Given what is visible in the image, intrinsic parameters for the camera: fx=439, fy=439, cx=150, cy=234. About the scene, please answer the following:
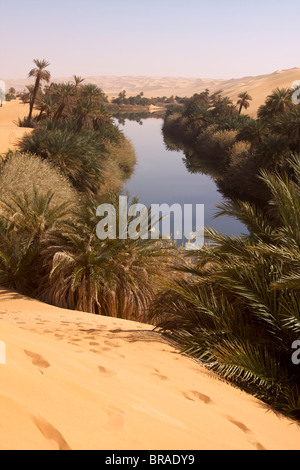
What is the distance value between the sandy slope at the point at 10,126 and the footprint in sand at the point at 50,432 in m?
26.5

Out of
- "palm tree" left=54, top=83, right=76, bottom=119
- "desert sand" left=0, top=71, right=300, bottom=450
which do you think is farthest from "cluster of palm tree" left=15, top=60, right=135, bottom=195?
"desert sand" left=0, top=71, right=300, bottom=450

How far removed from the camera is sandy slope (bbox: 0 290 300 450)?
258 cm

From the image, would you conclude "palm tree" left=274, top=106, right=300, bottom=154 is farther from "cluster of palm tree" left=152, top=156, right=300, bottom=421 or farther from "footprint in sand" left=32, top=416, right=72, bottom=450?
"footprint in sand" left=32, top=416, right=72, bottom=450

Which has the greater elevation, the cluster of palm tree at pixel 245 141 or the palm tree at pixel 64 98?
the palm tree at pixel 64 98

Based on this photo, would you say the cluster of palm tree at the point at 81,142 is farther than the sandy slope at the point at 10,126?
No

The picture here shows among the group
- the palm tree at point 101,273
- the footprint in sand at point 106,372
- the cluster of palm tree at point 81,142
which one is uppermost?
the cluster of palm tree at point 81,142

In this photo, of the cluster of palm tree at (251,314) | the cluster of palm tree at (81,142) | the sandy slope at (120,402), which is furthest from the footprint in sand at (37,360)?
the cluster of palm tree at (81,142)

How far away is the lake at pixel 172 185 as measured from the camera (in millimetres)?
25922

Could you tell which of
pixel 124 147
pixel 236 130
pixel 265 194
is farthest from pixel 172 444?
pixel 236 130

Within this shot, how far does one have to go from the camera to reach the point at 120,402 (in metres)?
3.19

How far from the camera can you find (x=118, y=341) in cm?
526

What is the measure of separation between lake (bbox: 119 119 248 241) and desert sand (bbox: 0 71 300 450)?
55.8 ft

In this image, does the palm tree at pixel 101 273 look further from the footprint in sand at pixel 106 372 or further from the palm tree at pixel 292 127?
the palm tree at pixel 292 127

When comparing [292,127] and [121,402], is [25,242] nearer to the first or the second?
[121,402]
